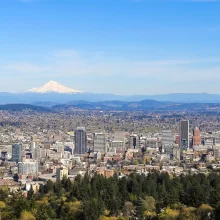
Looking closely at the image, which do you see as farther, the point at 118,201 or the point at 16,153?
the point at 16,153

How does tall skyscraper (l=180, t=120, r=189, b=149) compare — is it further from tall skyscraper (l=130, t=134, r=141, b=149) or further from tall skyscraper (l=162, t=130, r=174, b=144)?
Answer: tall skyscraper (l=130, t=134, r=141, b=149)

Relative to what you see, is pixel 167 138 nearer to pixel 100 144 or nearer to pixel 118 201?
pixel 100 144

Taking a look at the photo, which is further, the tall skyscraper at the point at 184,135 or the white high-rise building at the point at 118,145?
the tall skyscraper at the point at 184,135

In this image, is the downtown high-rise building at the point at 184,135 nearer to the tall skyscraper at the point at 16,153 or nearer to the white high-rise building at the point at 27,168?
the tall skyscraper at the point at 16,153

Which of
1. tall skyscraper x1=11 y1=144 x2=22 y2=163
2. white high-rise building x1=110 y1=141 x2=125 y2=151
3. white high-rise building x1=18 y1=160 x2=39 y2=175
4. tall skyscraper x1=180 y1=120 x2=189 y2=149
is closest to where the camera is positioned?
white high-rise building x1=18 y1=160 x2=39 y2=175

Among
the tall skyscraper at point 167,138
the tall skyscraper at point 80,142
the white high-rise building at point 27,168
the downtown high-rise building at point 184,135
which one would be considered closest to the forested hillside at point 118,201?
the white high-rise building at point 27,168

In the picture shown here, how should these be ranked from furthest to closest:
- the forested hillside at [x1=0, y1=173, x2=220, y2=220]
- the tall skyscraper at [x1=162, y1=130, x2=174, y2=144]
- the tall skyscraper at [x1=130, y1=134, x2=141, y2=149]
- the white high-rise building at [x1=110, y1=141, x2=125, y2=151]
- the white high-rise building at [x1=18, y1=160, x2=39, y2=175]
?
the tall skyscraper at [x1=162, y1=130, x2=174, y2=144], the tall skyscraper at [x1=130, y1=134, x2=141, y2=149], the white high-rise building at [x1=110, y1=141, x2=125, y2=151], the white high-rise building at [x1=18, y1=160, x2=39, y2=175], the forested hillside at [x1=0, y1=173, x2=220, y2=220]

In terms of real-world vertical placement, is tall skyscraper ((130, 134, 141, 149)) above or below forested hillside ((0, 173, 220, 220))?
below

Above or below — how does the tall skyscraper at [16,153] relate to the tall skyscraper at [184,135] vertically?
below

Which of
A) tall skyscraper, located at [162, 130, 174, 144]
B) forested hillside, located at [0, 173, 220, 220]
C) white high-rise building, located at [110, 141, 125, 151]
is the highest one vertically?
forested hillside, located at [0, 173, 220, 220]

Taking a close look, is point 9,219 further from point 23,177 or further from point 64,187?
point 23,177

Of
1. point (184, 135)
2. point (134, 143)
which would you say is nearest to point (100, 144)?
point (134, 143)

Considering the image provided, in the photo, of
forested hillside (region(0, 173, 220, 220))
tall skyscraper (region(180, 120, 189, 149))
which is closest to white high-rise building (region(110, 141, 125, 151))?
tall skyscraper (region(180, 120, 189, 149))
